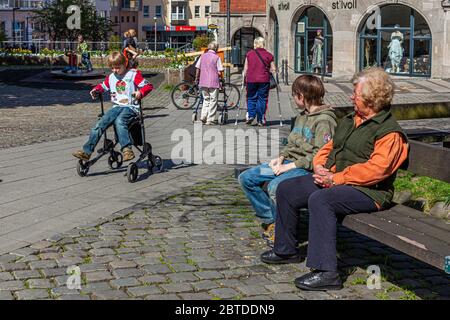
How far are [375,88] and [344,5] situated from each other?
105ft

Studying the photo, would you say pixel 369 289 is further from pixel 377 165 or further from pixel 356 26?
pixel 356 26

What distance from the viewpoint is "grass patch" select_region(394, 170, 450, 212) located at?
336 inches

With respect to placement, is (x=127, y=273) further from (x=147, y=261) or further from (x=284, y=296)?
(x=284, y=296)

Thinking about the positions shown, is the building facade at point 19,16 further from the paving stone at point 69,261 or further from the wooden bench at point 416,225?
the wooden bench at point 416,225

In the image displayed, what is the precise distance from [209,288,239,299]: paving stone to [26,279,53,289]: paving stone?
43.3 inches

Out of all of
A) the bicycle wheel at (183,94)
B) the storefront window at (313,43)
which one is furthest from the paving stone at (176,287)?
the storefront window at (313,43)

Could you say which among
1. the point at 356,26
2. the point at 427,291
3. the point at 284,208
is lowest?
the point at 427,291

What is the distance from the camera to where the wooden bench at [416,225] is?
16.9 ft

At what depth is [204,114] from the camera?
57.1 ft

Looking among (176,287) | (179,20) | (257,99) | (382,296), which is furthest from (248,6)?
(179,20)

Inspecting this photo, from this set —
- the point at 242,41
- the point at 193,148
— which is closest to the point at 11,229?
the point at 193,148

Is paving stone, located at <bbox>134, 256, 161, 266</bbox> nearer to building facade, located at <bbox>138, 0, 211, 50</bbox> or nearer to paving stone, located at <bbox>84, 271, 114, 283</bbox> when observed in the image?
paving stone, located at <bbox>84, 271, 114, 283</bbox>

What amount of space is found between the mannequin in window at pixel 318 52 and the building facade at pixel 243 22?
14.6 m

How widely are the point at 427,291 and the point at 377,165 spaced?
927mm
